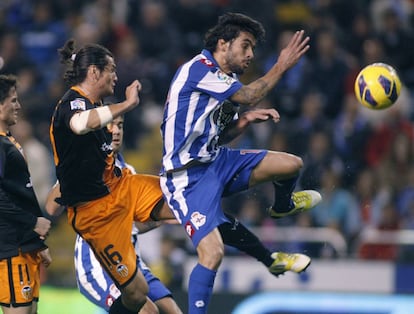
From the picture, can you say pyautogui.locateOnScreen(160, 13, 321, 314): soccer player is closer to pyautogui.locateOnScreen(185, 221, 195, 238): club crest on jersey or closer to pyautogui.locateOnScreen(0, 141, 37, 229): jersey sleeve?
pyautogui.locateOnScreen(185, 221, 195, 238): club crest on jersey

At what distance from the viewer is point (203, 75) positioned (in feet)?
26.8

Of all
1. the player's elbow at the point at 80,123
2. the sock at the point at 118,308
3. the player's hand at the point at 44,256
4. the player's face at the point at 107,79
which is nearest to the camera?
the player's elbow at the point at 80,123

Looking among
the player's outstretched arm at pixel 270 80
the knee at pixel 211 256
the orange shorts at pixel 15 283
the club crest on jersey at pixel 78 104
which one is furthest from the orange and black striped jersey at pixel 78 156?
the player's outstretched arm at pixel 270 80

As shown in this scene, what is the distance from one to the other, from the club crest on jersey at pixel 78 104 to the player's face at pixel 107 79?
0.30 meters

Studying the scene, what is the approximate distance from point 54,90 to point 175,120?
19.8 ft

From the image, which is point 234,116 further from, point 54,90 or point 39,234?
point 54,90

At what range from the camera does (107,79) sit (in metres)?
8.27

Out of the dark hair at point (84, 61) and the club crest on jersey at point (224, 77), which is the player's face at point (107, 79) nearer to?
the dark hair at point (84, 61)

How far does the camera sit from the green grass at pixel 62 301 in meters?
10.9

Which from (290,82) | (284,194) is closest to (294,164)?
(284,194)

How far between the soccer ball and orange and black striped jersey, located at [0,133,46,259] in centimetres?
273

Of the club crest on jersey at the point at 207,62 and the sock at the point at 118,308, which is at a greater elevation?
the club crest on jersey at the point at 207,62

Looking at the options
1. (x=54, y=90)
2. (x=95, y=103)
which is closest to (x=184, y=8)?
(x=54, y=90)

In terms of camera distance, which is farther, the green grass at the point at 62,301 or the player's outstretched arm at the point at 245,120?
the green grass at the point at 62,301
